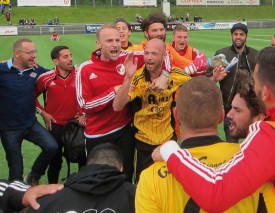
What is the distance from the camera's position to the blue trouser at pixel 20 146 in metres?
5.46

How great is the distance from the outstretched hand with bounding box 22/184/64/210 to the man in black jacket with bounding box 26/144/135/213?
0.11 feet

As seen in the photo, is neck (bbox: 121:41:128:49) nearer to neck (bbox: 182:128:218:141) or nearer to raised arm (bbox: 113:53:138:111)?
raised arm (bbox: 113:53:138:111)

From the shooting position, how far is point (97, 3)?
208ft

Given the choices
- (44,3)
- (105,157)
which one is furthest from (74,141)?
(44,3)

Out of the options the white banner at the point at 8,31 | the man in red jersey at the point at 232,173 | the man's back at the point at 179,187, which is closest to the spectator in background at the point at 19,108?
the man's back at the point at 179,187

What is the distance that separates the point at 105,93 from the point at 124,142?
70 cm

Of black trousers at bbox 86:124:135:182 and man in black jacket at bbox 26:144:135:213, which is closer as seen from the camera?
man in black jacket at bbox 26:144:135:213

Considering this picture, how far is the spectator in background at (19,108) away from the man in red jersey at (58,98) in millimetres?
197

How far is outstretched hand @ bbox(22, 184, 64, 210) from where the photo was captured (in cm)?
262

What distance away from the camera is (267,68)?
2.26 meters

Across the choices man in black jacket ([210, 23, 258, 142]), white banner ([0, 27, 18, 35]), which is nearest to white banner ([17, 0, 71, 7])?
white banner ([0, 27, 18, 35])

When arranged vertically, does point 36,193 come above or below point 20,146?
above

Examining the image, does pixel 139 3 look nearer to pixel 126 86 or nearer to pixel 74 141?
pixel 74 141

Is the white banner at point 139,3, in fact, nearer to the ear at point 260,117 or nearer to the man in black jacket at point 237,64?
the man in black jacket at point 237,64
